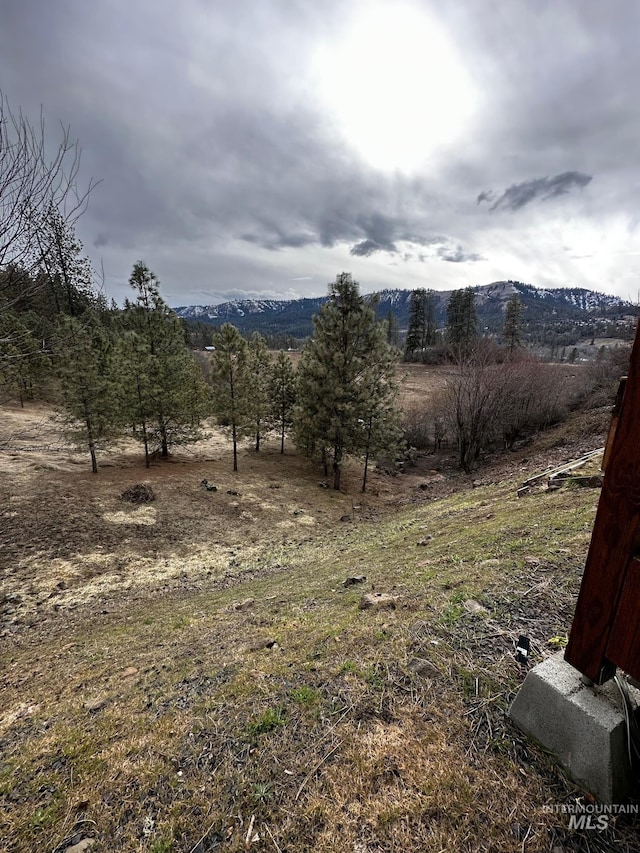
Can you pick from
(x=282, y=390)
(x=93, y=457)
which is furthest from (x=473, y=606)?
(x=282, y=390)

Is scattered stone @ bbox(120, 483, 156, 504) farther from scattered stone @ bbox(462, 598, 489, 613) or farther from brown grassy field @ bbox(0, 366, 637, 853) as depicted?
scattered stone @ bbox(462, 598, 489, 613)

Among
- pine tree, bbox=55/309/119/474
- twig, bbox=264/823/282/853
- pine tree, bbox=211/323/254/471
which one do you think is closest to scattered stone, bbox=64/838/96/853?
twig, bbox=264/823/282/853

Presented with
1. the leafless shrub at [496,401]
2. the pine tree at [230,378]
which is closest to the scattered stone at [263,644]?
the pine tree at [230,378]

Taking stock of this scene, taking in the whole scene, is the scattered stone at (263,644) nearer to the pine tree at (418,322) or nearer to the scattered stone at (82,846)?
the scattered stone at (82,846)

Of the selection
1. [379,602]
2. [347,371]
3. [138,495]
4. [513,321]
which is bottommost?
[138,495]

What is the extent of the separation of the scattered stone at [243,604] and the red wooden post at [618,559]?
5.20 metres

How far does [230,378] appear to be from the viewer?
1903 cm

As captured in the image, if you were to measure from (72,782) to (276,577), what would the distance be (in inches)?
221

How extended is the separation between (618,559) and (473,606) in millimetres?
2229

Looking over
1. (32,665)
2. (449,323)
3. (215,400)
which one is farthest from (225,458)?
(449,323)

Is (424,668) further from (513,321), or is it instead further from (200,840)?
(513,321)

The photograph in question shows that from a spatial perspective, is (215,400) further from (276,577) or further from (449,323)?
(449,323)

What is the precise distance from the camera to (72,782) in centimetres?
260

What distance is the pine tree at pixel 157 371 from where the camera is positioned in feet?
56.2
